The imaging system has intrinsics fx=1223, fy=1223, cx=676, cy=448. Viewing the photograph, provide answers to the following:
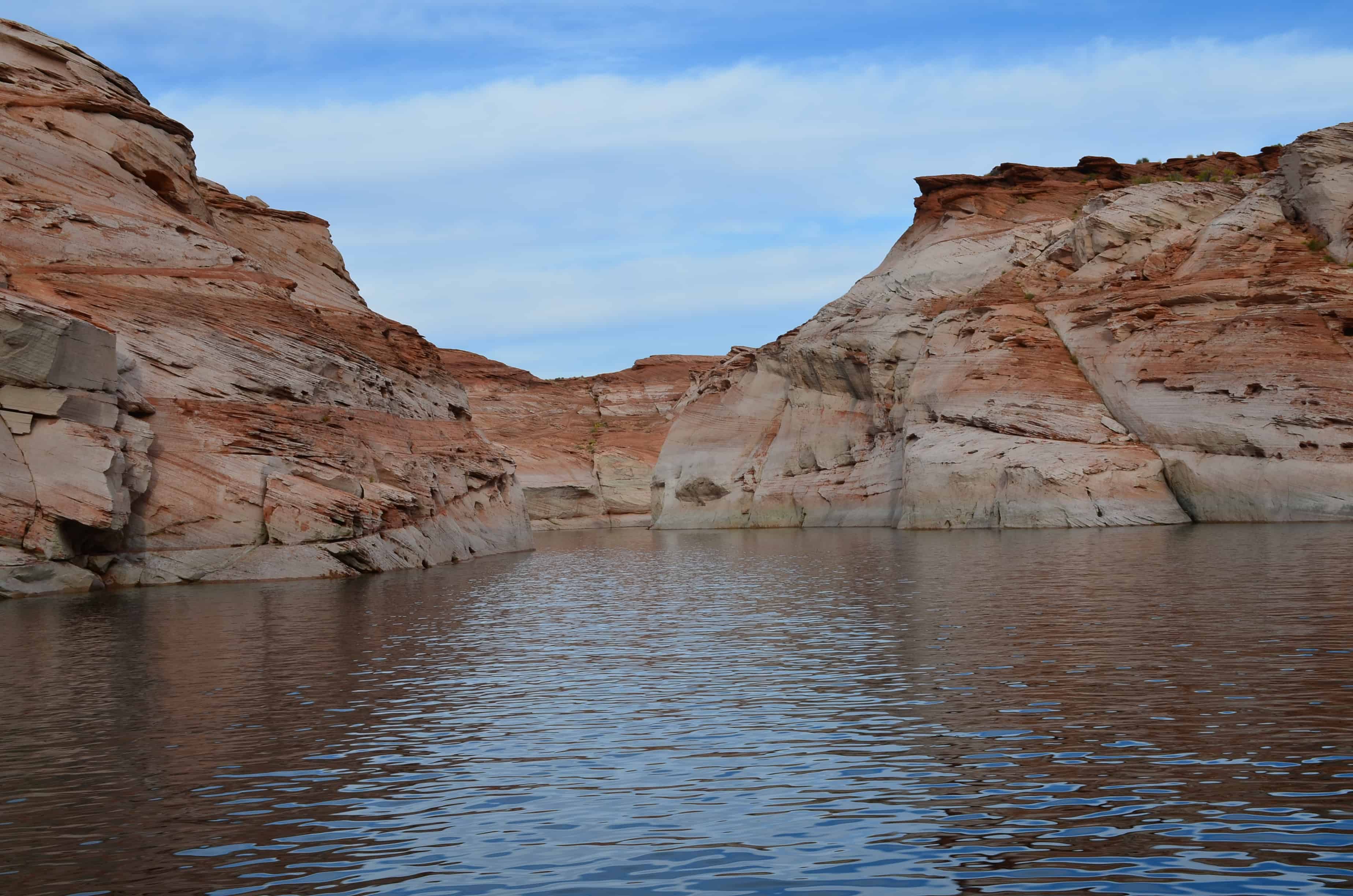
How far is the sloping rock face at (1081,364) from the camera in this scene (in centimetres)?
4347

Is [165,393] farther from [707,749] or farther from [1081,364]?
[1081,364]

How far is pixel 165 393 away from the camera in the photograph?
33.1 m

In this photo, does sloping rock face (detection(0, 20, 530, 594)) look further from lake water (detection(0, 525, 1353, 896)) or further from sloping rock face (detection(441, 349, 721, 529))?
sloping rock face (detection(441, 349, 721, 529))

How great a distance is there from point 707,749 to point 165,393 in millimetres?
26716

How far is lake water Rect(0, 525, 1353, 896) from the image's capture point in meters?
7.62

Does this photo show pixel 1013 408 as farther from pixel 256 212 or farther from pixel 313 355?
pixel 256 212

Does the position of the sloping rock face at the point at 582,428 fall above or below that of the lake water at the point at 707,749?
above

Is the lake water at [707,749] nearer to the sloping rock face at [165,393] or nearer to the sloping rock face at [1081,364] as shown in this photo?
the sloping rock face at [165,393]

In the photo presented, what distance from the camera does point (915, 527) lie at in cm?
5169

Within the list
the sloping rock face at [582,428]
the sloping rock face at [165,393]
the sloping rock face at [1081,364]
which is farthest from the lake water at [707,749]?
the sloping rock face at [582,428]

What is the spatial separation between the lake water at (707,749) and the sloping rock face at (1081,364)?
2260 cm

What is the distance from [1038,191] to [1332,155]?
67.2 ft

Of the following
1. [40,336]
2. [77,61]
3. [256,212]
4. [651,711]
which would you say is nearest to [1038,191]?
[256,212]

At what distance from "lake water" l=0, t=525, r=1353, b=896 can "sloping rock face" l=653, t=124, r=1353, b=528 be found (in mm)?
22597
